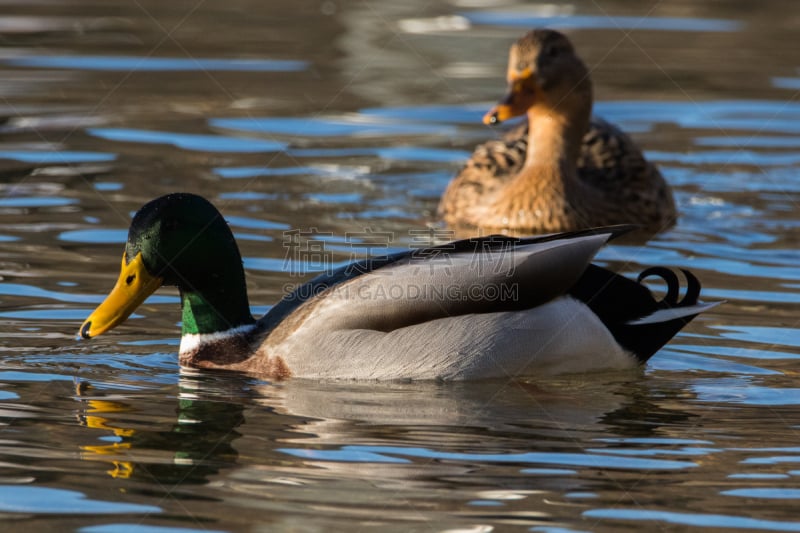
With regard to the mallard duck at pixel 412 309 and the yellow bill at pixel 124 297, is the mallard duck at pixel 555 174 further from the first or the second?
the yellow bill at pixel 124 297

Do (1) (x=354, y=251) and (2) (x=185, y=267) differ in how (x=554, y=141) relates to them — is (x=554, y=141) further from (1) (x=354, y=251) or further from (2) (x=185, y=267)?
(2) (x=185, y=267)

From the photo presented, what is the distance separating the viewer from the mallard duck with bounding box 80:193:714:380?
694 cm

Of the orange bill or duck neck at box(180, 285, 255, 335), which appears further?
the orange bill

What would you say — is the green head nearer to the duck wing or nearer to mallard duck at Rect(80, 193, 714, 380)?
mallard duck at Rect(80, 193, 714, 380)

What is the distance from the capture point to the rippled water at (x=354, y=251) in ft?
18.1

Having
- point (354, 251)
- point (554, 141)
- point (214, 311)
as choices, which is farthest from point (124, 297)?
point (554, 141)

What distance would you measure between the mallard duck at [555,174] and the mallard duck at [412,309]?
3.13 metres

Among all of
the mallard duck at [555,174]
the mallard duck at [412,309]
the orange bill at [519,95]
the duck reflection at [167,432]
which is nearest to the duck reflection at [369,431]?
the duck reflection at [167,432]

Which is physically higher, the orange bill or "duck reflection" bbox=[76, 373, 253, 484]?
the orange bill

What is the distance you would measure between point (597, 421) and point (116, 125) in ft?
→ 25.8

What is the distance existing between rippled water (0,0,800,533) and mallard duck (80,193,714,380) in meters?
0.14

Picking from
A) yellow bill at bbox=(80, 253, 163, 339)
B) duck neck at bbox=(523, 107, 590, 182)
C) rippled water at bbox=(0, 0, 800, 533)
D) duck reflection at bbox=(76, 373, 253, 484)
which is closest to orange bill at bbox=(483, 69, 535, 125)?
duck neck at bbox=(523, 107, 590, 182)

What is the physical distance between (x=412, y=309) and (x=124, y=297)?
4.61ft

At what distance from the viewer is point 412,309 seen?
22.6 ft
